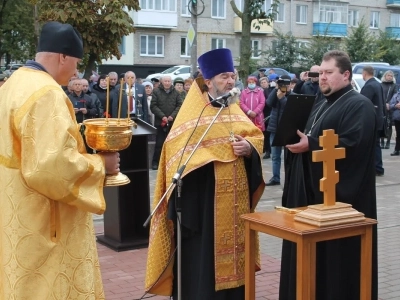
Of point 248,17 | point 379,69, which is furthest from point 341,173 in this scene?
point 379,69

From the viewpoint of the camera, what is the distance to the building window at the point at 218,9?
143 ft

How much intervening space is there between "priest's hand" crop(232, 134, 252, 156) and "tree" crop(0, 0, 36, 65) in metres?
24.1

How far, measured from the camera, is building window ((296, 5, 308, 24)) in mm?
47094

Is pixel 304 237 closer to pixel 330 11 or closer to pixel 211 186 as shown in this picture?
pixel 211 186

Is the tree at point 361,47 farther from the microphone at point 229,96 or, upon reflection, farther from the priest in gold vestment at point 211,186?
the microphone at point 229,96

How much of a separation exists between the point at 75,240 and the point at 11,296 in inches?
17.0

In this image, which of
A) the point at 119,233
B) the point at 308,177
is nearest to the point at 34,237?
the point at 308,177

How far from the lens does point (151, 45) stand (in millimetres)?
42938

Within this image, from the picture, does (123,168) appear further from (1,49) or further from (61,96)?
(1,49)

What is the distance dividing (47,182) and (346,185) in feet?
7.17

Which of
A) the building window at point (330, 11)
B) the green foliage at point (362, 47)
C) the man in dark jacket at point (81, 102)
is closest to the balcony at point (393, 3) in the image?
the building window at point (330, 11)

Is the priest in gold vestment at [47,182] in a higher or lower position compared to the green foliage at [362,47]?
lower

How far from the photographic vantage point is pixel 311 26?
47.8 meters

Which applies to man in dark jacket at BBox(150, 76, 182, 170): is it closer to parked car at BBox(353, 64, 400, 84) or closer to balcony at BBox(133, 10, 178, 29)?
parked car at BBox(353, 64, 400, 84)
